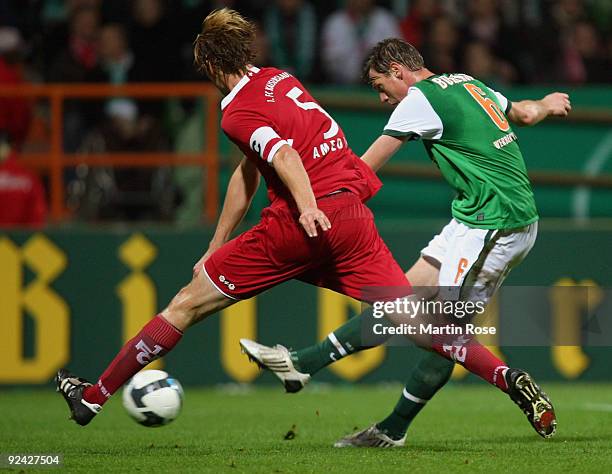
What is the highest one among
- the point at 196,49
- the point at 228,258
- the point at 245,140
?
the point at 196,49

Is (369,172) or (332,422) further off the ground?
(369,172)

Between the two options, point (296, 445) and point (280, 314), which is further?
point (280, 314)

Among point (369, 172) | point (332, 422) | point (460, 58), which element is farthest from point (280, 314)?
point (369, 172)

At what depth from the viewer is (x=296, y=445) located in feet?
23.6

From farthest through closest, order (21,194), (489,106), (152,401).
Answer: (21,194)
(489,106)
(152,401)

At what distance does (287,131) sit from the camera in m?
6.65

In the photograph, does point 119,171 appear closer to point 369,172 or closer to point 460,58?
point 460,58

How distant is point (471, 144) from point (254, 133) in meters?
1.24

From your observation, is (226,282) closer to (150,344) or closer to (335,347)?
(150,344)

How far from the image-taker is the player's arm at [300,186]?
6.24 metres

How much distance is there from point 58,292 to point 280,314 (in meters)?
2.05

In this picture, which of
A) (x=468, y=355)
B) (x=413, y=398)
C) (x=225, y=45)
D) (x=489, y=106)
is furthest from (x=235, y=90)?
(x=413, y=398)

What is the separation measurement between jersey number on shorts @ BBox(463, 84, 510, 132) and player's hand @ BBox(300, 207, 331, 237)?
4.21 ft

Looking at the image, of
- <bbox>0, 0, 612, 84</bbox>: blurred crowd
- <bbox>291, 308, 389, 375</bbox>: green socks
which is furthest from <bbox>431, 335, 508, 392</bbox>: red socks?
<bbox>0, 0, 612, 84</bbox>: blurred crowd
